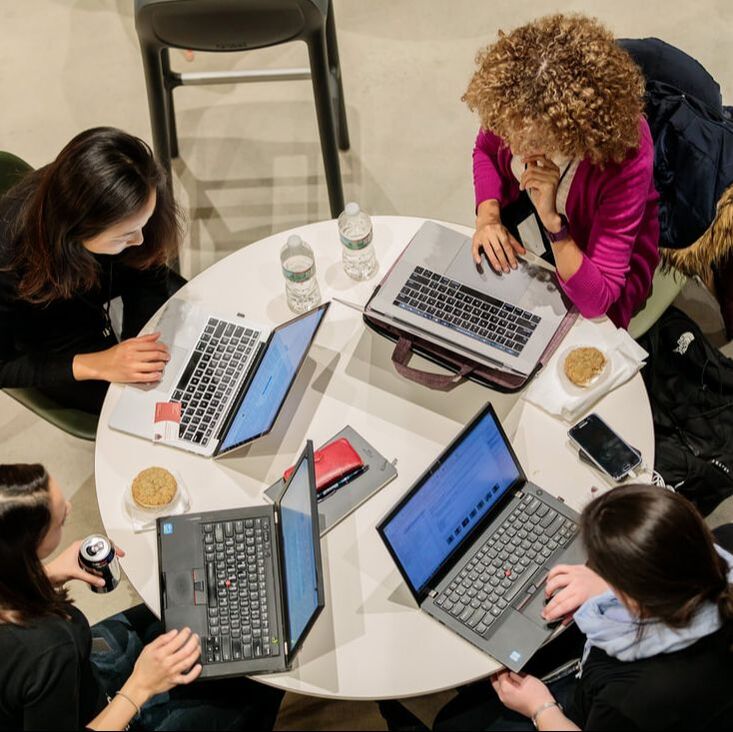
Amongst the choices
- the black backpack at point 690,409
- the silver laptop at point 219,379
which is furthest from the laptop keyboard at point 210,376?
the black backpack at point 690,409

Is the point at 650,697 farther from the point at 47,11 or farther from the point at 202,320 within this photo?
the point at 47,11

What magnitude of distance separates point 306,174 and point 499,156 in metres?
1.19

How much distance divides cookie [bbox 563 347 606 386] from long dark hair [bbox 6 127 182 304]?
3.34ft

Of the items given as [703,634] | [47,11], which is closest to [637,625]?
[703,634]

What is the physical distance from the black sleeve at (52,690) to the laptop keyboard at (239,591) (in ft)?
0.83

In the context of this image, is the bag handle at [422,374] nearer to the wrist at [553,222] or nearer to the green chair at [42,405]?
the wrist at [553,222]

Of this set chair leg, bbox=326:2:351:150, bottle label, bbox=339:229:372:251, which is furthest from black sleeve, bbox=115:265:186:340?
chair leg, bbox=326:2:351:150

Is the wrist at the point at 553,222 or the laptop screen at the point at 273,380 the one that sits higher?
the wrist at the point at 553,222

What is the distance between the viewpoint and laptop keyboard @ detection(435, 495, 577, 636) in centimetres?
182

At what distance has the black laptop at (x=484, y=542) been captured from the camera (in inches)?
70.1

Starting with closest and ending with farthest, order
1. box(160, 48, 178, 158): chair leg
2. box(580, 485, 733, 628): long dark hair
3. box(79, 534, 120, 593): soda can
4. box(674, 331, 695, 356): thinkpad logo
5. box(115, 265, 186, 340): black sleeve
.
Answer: box(580, 485, 733, 628): long dark hair, box(79, 534, 120, 593): soda can, box(115, 265, 186, 340): black sleeve, box(674, 331, 695, 356): thinkpad logo, box(160, 48, 178, 158): chair leg

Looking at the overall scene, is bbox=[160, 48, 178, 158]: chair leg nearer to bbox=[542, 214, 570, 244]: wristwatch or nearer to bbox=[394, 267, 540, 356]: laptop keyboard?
bbox=[394, 267, 540, 356]: laptop keyboard

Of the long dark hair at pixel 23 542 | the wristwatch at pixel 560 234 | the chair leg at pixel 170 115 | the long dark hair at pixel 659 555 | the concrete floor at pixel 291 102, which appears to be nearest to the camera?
the long dark hair at pixel 659 555

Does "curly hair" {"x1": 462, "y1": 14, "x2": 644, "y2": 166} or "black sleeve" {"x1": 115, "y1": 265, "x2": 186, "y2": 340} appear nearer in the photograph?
"curly hair" {"x1": 462, "y1": 14, "x2": 644, "y2": 166}
